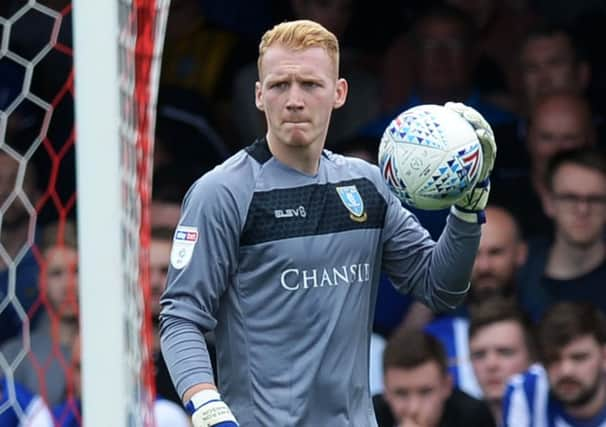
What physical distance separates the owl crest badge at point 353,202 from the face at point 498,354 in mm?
2410

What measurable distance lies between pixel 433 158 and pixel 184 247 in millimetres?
604

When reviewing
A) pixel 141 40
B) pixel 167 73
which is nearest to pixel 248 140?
pixel 167 73

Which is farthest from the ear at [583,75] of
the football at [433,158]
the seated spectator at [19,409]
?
the football at [433,158]

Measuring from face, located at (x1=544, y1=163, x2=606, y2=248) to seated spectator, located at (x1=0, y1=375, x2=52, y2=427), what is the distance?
84.2 inches

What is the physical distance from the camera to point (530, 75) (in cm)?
679

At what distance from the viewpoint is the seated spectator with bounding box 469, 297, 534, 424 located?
6.04 m

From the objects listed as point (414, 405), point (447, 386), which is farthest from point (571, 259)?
point (414, 405)

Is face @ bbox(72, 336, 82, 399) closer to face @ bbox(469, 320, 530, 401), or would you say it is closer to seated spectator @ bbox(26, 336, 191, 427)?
seated spectator @ bbox(26, 336, 191, 427)

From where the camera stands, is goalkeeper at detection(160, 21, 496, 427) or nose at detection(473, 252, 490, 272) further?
nose at detection(473, 252, 490, 272)

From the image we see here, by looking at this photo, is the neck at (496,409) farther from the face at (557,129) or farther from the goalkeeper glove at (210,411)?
the goalkeeper glove at (210,411)

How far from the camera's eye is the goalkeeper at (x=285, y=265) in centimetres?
359

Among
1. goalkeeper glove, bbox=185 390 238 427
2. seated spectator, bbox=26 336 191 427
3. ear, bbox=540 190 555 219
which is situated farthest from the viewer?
ear, bbox=540 190 555 219

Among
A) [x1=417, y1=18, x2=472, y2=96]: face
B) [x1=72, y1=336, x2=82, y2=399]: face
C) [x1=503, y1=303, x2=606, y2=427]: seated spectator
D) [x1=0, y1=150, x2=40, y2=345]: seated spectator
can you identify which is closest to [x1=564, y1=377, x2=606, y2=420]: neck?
[x1=503, y1=303, x2=606, y2=427]: seated spectator

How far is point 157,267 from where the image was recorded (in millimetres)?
6098
